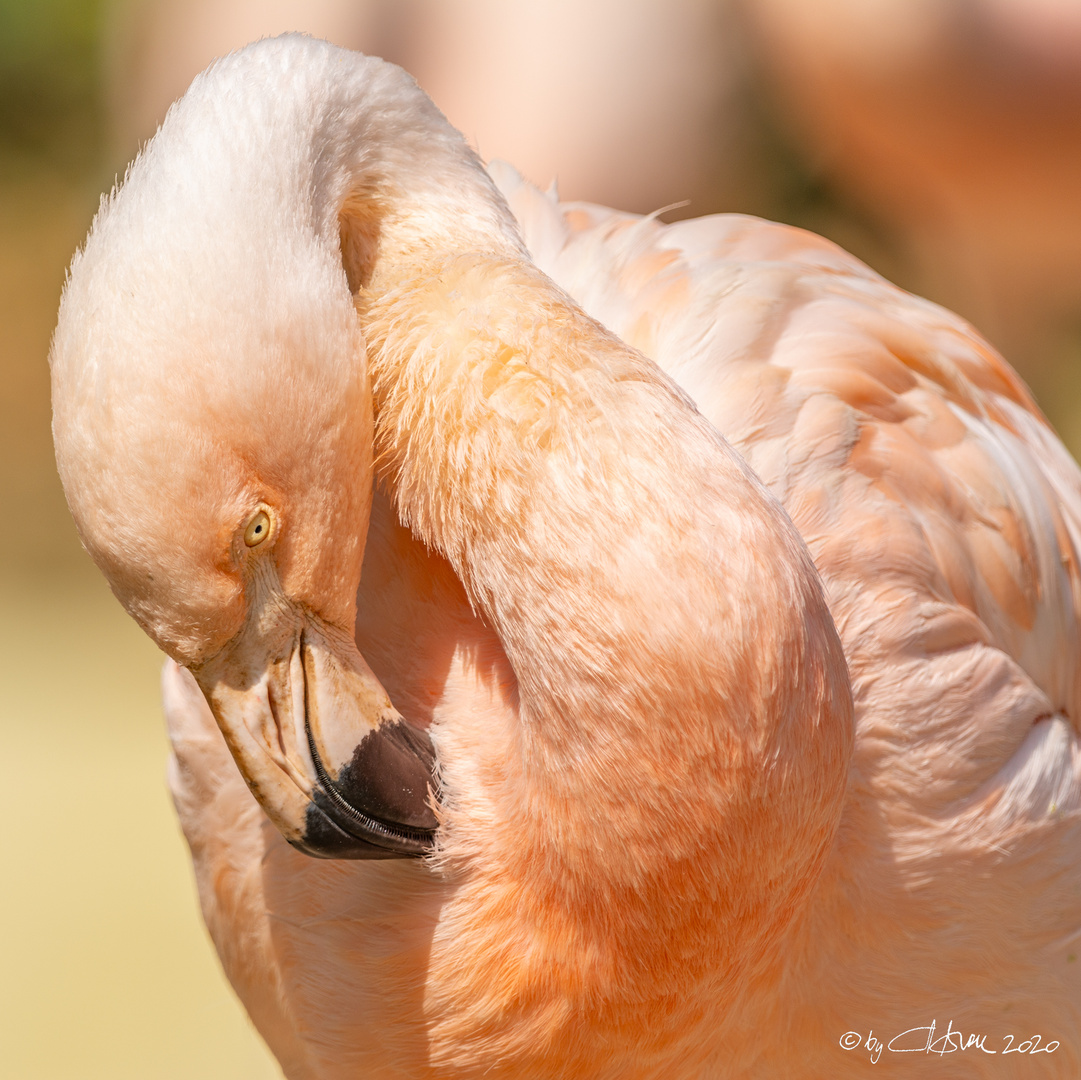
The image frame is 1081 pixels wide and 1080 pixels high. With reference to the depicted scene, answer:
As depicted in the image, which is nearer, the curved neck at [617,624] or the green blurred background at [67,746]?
the curved neck at [617,624]

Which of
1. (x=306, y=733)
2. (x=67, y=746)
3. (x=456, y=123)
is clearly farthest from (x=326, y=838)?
(x=67, y=746)

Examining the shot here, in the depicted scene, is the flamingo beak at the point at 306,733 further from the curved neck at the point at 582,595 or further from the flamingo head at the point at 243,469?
the curved neck at the point at 582,595

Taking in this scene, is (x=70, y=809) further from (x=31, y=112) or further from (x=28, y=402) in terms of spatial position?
Answer: (x=31, y=112)

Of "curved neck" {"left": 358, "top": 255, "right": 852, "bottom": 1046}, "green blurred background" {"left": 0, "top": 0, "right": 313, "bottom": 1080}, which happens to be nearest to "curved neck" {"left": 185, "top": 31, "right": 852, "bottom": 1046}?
"curved neck" {"left": 358, "top": 255, "right": 852, "bottom": 1046}

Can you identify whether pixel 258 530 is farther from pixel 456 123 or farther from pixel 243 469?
pixel 456 123

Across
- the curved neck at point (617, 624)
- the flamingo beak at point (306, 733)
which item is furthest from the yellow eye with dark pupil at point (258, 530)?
the curved neck at point (617, 624)

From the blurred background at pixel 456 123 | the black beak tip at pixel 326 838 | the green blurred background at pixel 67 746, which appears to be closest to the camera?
the black beak tip at pixel 326 838

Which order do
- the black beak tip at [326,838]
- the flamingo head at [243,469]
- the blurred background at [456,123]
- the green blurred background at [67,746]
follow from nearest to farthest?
the flamingo head at [243,469], the black beak tip at [326,838], the green blurred background at [67,746], the blurred background at [456,123]

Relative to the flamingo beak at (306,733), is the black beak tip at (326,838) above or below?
below
